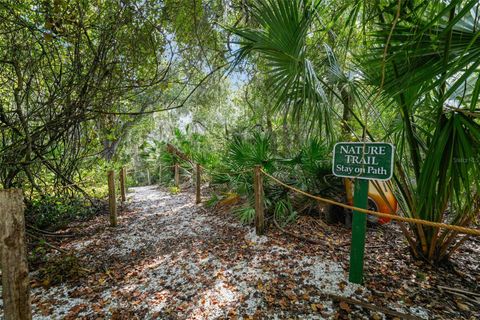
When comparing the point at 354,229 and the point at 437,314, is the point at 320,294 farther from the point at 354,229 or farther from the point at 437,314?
the point at 437,314

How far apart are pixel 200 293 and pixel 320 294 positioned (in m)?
1.17

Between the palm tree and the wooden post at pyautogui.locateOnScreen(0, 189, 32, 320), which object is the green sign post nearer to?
the palm tree

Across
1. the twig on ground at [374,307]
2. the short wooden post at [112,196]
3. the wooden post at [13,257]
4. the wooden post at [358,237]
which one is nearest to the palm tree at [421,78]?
the wooden post at [358,237]

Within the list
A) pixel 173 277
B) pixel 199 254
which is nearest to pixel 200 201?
pixel 199 254

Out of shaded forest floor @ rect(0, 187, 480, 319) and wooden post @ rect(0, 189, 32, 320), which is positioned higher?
wooden post @ rect(0, 189, 32, 320)

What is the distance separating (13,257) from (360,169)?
8.63 feet

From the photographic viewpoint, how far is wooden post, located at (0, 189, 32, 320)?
4.51 feet

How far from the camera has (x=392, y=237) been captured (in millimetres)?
3285

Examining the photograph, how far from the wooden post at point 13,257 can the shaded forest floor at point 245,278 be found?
82 centimetres

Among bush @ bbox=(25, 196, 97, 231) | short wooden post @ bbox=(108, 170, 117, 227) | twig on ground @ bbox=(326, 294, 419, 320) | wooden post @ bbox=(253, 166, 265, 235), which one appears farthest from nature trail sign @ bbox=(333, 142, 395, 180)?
bush @ bbox=(25, 196, 97, 231)

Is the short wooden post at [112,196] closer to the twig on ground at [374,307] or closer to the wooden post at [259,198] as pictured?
the wooden post at [259,198]

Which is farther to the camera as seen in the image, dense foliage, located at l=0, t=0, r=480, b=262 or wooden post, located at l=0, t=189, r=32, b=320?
dense foliage, located at l=0, t=0, r=480, b=262

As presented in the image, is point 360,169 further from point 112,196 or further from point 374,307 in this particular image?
point 112,196

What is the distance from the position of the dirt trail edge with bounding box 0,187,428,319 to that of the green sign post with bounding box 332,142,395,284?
0.31 meters
